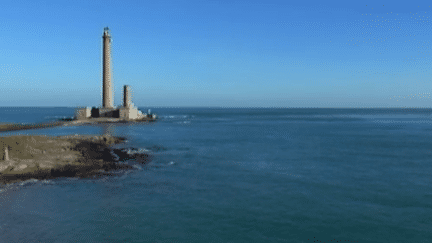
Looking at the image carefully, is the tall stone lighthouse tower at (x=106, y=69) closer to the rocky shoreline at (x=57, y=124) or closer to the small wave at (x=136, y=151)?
the rocky shoreline at (x=57, y=124)

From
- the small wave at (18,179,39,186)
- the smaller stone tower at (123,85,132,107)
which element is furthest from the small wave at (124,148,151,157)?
the smaller stone tower at (123,85,132,107)

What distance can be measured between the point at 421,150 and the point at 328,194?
82.8 ft

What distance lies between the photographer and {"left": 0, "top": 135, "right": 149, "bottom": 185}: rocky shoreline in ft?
69.5

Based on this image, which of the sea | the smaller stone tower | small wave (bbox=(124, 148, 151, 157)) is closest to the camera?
the sea

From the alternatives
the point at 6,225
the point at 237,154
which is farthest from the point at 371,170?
the point at 6,225

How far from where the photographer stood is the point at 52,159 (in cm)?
2459

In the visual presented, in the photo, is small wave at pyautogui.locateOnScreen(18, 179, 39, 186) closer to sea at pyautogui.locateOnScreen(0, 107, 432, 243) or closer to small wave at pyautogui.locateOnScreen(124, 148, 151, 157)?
sea at pyautogui.locateOnScreen(0, 107, 432, 243)

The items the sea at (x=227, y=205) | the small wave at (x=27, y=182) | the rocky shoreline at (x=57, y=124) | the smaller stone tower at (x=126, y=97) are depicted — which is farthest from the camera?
the smaller stone tower at (x=126, y=97)

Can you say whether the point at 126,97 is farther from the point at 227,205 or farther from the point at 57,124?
the point at 227,205

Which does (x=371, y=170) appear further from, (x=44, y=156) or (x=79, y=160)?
(x=44, y=156)

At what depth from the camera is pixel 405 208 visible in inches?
631

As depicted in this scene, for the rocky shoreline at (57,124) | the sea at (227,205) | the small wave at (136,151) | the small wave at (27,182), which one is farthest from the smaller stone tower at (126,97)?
the small wave at (27,182)

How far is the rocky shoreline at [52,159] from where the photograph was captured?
834 inches

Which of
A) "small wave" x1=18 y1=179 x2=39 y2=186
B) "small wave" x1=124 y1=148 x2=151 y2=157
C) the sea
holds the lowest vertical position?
the sea
